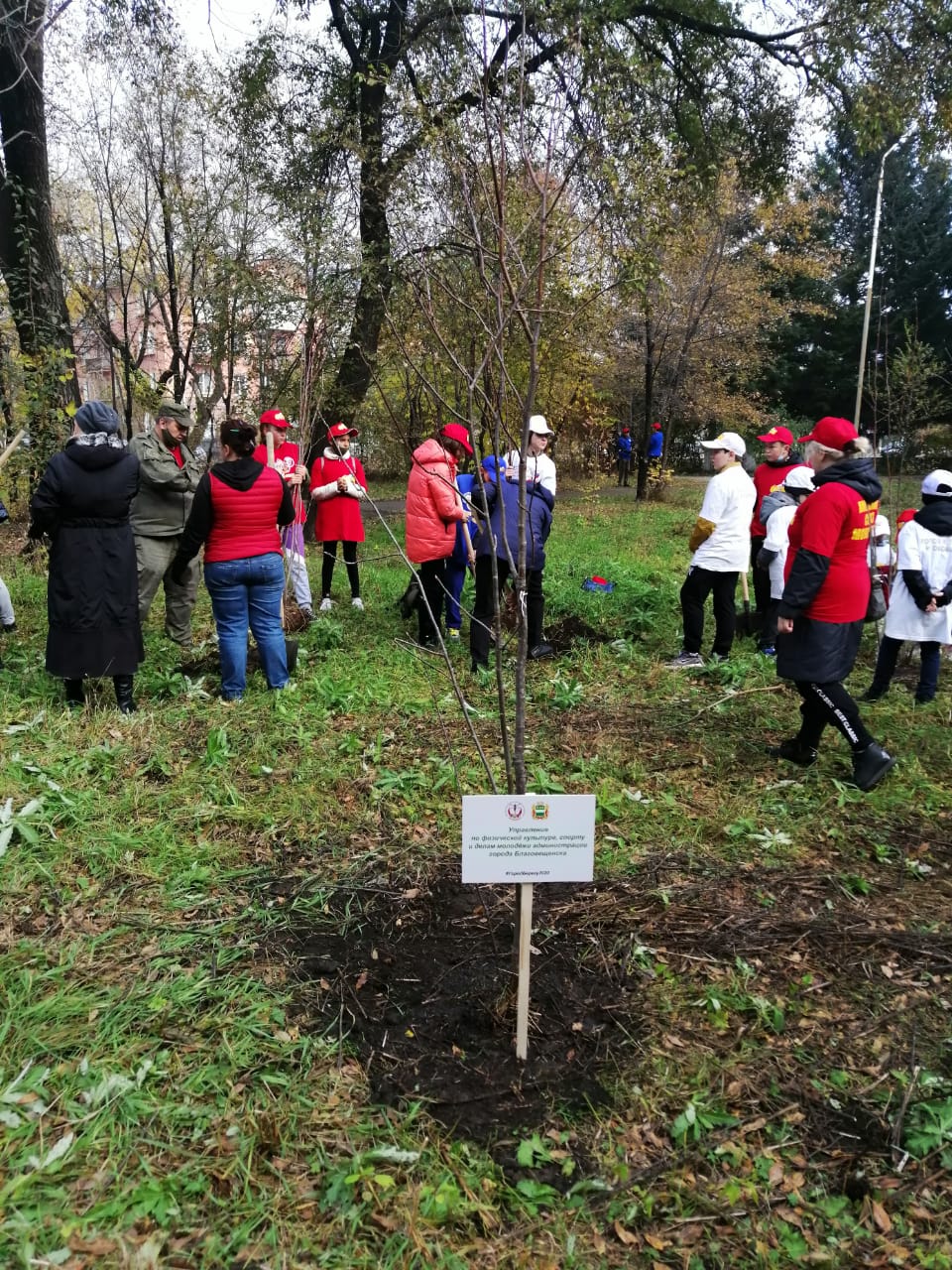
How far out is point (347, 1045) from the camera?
99.3 inches

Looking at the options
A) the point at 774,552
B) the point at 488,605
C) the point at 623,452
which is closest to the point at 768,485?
the point at 774,552

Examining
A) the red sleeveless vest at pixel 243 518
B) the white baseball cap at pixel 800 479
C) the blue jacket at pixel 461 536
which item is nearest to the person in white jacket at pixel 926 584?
the white baseball cap at pixel 800 479

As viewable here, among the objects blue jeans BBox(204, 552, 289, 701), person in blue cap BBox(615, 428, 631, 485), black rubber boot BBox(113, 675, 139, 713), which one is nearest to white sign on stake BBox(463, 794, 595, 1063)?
A: blue jeans BBox(204, 552, 289, 701)

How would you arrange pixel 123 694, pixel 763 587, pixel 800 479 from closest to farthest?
pixel 123 694 → pixel 800 479 → pixel 763 587

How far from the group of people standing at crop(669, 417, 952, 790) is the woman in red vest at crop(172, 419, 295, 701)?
3.11m

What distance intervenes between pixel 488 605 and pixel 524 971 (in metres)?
4.21

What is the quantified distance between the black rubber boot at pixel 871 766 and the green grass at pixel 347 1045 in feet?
0.51

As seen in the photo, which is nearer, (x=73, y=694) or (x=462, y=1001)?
(x=462, y=1001)

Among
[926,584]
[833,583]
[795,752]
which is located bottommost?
[795,752]

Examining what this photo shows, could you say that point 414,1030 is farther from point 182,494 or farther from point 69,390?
point 69,390

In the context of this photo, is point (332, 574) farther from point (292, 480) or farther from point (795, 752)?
point (795, 752)

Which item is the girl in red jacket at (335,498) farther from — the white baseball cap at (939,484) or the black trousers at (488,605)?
the white baseball cap at (939,484)

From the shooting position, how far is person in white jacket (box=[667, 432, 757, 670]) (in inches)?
241

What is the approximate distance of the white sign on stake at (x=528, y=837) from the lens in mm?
2293
